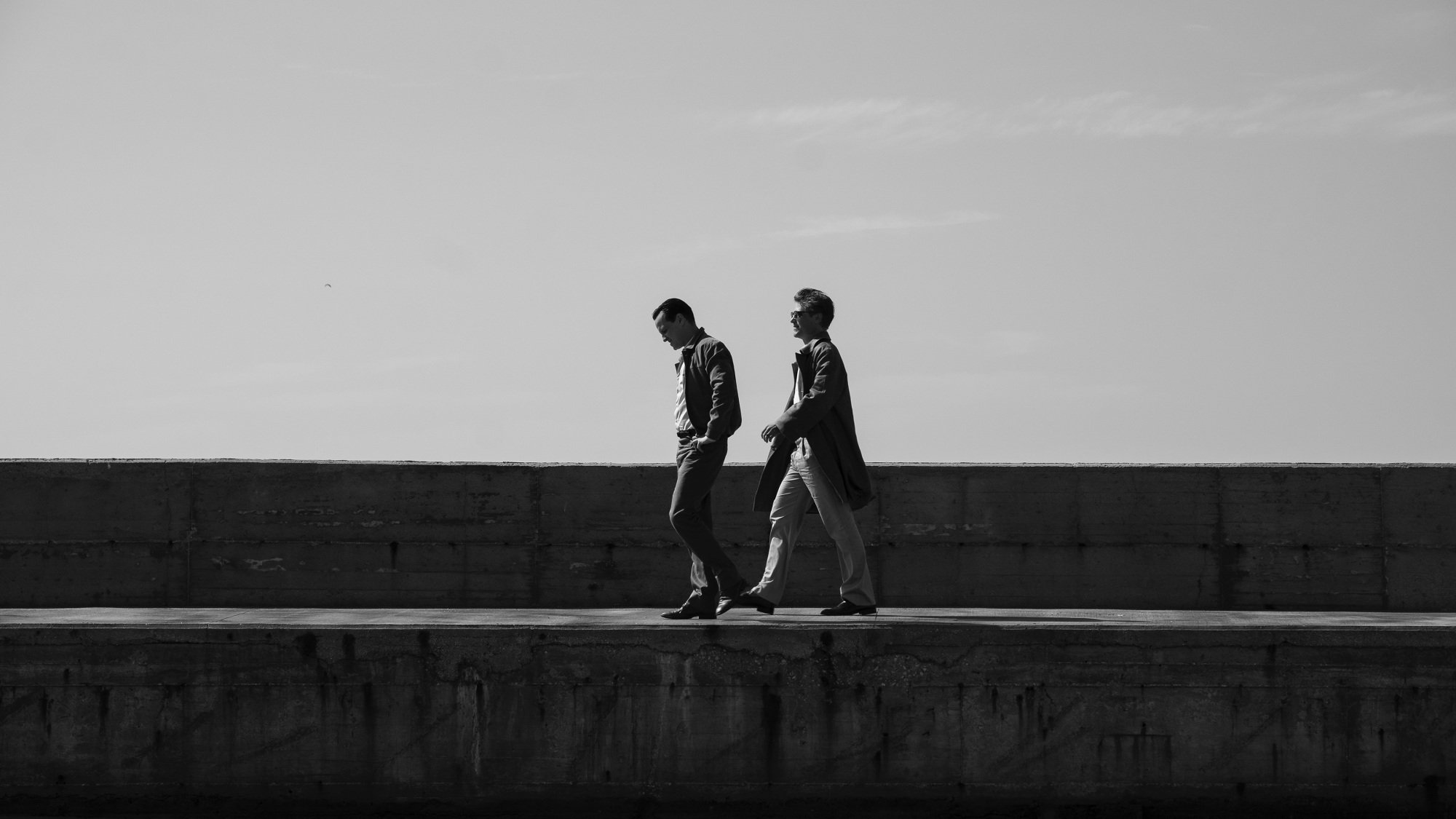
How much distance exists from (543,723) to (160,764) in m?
1.89

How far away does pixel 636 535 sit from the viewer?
996cm

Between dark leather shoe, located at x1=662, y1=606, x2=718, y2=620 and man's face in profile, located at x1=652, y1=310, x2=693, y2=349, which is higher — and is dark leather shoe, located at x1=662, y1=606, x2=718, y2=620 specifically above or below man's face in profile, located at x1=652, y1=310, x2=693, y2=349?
below

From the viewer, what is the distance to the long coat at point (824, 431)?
8461 mm

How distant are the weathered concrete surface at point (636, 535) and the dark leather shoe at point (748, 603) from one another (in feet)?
5.27

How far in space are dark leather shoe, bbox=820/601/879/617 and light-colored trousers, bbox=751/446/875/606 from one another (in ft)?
0.09

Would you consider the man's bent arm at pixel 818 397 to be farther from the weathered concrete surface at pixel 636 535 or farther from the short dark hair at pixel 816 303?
the weathered concrete surface at pixel 636 535

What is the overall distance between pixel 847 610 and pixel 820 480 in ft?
2.43

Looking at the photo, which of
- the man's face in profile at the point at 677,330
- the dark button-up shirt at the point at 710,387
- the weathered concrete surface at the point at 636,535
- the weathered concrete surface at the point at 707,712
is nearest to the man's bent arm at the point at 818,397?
the dark button-up shirt at the point at 710,387

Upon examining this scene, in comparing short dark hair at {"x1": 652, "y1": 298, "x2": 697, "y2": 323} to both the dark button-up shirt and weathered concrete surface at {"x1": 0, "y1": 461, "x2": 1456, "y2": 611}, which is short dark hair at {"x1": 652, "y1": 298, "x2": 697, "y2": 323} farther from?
weathered concrete surface at {"x1": 0, "y1": 461, "x2": 1456, "y2": 611}

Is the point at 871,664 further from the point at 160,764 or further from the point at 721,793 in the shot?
the point at 160,764

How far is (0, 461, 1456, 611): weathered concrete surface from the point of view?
9922 mm

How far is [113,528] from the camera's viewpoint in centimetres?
1003

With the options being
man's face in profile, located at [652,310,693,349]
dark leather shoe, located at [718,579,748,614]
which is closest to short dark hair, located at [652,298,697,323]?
man's face in profile, located at [652,310,693,349]

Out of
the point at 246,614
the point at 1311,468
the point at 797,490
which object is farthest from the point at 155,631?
the point at 1311,468
